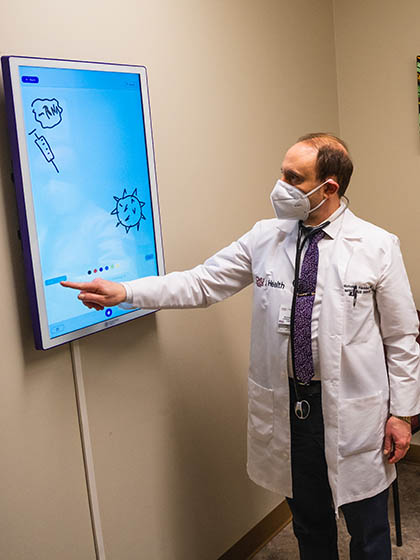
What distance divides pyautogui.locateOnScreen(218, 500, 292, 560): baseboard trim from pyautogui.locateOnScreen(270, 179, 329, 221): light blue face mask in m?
1.38

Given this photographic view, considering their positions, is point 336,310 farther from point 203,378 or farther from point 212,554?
point 212,554

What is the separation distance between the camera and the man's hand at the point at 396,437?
1.94 meters

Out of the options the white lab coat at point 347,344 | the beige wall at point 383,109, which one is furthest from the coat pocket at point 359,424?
the beige wall at point 383,109

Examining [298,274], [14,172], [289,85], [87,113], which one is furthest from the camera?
[289,85]

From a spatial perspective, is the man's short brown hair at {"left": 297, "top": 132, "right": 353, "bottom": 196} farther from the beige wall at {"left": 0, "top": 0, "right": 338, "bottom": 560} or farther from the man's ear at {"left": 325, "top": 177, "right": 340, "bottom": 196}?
the beige wall at {"left": 0, "top": 0, "right": 338, "bottom": 560}

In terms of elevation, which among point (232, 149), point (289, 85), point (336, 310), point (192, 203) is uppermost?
point (289, 85)

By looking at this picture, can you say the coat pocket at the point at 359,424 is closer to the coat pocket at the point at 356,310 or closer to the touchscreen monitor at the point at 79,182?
the coat pocket at the point at 356,310

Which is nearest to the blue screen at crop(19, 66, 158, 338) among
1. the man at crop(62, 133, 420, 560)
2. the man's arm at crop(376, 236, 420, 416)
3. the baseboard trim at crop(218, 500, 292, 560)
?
the man at crop(62, 133, 420, 560)

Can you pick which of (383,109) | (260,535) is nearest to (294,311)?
(260,535)

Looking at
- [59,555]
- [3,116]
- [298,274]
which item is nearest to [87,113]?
[3,116]

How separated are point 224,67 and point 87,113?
2.90 ft

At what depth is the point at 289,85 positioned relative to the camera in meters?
2.91

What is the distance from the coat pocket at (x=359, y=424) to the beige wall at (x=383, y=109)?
1554mm

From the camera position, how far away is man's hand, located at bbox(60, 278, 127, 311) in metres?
1.72
